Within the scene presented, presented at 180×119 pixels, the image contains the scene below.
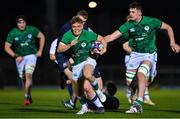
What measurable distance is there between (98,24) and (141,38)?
85.0ft

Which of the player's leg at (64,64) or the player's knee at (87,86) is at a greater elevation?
the player's leg at (64,64)

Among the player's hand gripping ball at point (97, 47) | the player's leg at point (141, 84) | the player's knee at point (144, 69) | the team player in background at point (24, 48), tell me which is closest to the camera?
the player's hand gripping ball at point (97, 47)

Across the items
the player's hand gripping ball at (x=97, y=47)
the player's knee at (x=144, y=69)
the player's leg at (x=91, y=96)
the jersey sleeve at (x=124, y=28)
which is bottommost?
the player's leg at (x=91, y=96)

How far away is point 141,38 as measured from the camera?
14914mm

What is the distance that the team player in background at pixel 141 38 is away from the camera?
47.6 feet

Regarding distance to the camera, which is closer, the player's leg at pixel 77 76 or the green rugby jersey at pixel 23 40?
the player's leg at pixel 77 76

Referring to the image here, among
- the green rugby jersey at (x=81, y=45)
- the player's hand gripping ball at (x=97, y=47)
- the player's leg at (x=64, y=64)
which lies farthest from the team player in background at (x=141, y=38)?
the player's leg at (x=64, y=64)

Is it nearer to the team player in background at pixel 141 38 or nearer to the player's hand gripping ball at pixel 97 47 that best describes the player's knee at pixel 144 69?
the team player in background at pixel 141 38

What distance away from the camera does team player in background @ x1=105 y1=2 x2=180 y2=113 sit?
14.5m

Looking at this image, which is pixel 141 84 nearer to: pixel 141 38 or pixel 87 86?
pixel 141 38

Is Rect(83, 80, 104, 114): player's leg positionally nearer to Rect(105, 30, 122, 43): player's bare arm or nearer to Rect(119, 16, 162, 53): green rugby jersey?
Rect(105, 30, 122, 43): player's bare arm

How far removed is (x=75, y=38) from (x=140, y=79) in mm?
1605

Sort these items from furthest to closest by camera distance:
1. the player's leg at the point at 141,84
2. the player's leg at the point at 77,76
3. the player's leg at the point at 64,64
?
the player's leg at the point at 64,64 → the player's leg at the point at 141,84 → the player's leg at the point at 77,76

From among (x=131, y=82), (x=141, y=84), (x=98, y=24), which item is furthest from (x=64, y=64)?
(x=98, y=24)
